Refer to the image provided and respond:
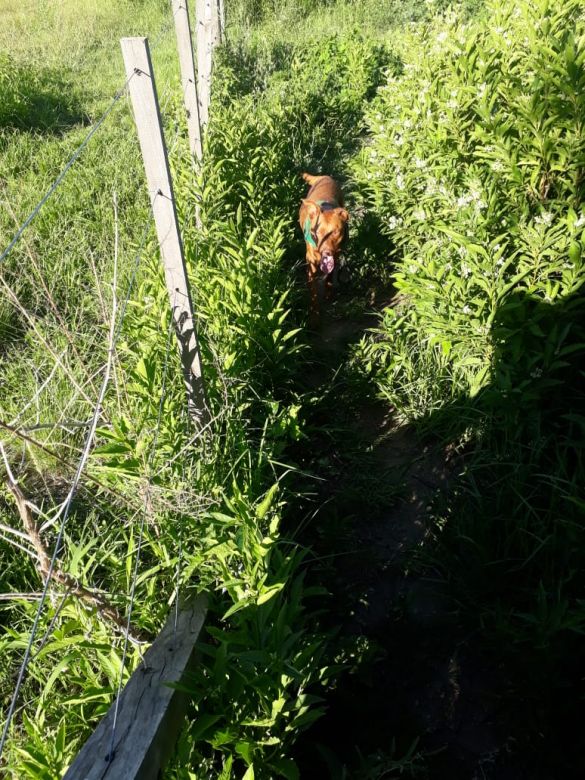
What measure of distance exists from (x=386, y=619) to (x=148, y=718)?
4.34 feet

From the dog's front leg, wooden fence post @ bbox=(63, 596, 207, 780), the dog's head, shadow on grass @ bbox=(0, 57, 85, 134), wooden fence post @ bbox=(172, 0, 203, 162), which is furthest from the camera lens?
shadow on grass @ bbox=(0, 57, 85, 134)

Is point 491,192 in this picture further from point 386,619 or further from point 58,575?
point 58,575

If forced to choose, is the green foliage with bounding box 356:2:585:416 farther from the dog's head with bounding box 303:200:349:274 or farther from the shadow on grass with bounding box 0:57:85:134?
the shadow on grass with bounding box 0:57:85:134

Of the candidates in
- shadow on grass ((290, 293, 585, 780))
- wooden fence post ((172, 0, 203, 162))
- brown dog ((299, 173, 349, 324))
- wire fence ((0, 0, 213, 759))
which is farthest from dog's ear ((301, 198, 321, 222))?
wire fence ((0, 0, 213, 759))

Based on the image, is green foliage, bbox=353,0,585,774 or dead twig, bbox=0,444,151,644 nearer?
dead twig, bbox=0,444,151,644

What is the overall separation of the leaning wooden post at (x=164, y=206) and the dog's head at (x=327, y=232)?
222 cm

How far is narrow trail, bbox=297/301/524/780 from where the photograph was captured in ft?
6.88

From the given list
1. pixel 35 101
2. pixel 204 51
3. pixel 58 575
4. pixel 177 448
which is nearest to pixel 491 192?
pixel 177 448

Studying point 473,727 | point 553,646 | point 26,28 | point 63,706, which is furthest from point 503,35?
point 26,28

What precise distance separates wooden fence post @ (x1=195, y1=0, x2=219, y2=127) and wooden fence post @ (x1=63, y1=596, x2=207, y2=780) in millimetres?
4550

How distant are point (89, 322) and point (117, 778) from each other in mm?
A: 3475

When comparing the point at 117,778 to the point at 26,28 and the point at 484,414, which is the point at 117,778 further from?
the point at 26,28

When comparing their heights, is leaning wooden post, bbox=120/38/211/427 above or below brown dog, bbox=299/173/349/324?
above

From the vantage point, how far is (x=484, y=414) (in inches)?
119
